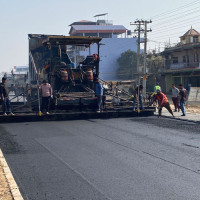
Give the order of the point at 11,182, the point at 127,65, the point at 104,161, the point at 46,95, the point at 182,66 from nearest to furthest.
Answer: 1. the point at 11,182
2. the point at 104,161
3. the point at 46,95
4. the point at 182,66
5. the point at 127,65

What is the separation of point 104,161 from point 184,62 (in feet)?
144

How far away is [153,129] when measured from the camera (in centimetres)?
1406

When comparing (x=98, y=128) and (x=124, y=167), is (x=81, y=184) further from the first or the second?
(x=98, y=128)

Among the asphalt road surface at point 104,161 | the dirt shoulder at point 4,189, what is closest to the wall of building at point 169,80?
the asphalt road surface at point 104,161

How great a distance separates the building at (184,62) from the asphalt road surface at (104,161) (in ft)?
105

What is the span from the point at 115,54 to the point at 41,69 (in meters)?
51.9

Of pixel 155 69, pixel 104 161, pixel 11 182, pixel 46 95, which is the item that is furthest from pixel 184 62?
pixel 11 182

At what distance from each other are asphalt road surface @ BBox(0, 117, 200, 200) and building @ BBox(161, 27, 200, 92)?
105 feet

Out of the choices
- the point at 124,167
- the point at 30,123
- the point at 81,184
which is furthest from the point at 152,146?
the point at 30,123

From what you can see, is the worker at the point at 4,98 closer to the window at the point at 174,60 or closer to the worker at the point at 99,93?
the worker at the point at 99,93

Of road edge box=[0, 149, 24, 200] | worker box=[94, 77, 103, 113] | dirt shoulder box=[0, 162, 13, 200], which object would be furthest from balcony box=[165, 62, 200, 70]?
dirt shoulder box=[0, 162, 13, 200]

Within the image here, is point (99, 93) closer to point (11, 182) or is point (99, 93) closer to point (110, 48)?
point (11, 182)

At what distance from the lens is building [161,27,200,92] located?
47.1 meters

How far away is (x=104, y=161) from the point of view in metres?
8.50
